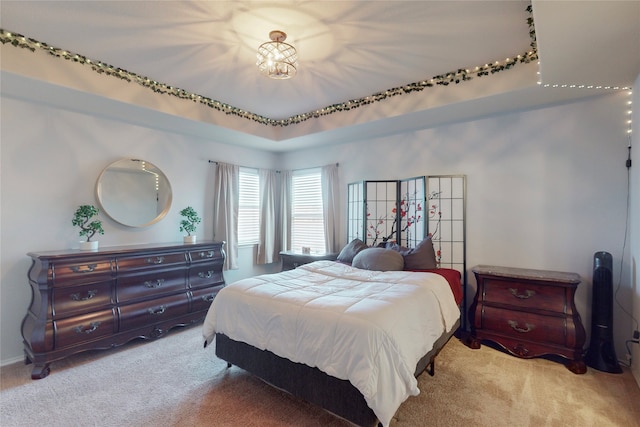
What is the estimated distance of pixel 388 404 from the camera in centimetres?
164

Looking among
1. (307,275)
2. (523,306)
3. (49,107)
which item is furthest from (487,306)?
(49,107)

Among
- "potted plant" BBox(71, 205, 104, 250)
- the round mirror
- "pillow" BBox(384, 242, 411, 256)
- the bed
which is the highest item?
the round mirror

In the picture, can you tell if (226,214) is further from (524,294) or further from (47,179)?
(524,294)

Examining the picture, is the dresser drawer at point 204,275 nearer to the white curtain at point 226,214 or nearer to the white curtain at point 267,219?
the white curtain at point 226,214

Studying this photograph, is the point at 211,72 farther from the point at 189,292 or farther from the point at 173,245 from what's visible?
the point at 189,292

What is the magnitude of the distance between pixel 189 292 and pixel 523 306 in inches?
146

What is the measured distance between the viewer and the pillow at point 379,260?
3.22 m

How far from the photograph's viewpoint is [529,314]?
2803 mm

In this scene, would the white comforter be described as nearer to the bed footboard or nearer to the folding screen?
the bed footboard

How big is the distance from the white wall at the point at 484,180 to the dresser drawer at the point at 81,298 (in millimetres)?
628

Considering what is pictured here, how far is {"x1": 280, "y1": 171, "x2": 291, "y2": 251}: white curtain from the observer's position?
5.41m

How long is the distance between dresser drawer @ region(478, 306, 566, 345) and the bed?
58 cm

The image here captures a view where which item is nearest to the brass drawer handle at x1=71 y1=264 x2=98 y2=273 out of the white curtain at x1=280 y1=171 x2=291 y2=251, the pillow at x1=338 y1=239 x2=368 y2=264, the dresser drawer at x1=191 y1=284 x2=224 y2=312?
the dresser drawer at x1=191 y1=284 x2=224 y2=312

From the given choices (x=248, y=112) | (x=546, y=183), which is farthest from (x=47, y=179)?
(x=546, y=183)
